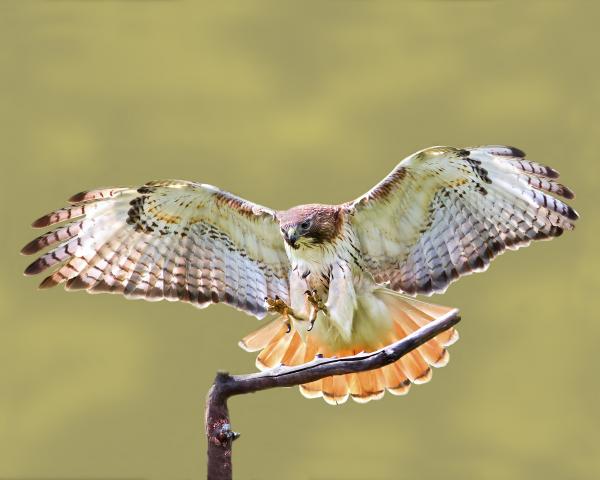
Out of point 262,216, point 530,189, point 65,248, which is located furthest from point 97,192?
point 530,189

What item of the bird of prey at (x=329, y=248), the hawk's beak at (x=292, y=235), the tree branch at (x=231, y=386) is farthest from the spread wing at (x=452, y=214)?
the tree branch at (x=231, y=386)

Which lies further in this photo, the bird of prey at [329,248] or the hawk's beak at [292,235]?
the bird of prey at [329,248]

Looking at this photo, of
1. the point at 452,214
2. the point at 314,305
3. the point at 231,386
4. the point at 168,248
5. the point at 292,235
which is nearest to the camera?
the point at 231,386

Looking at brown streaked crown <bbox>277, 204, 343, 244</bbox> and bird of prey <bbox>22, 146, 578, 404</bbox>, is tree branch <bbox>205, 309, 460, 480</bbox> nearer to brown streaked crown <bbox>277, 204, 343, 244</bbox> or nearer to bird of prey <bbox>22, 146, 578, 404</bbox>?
bird of prey <bbox>22, 146, 578, 404</bbox>

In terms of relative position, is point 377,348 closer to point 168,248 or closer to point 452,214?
point 452,214

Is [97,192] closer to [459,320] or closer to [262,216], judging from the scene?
[262,216]

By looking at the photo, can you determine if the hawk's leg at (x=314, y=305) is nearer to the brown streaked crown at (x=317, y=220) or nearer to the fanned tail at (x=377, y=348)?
the fanned tail at (x=377, y=348)

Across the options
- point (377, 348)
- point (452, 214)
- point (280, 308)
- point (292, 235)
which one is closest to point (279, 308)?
point (280, 308)
